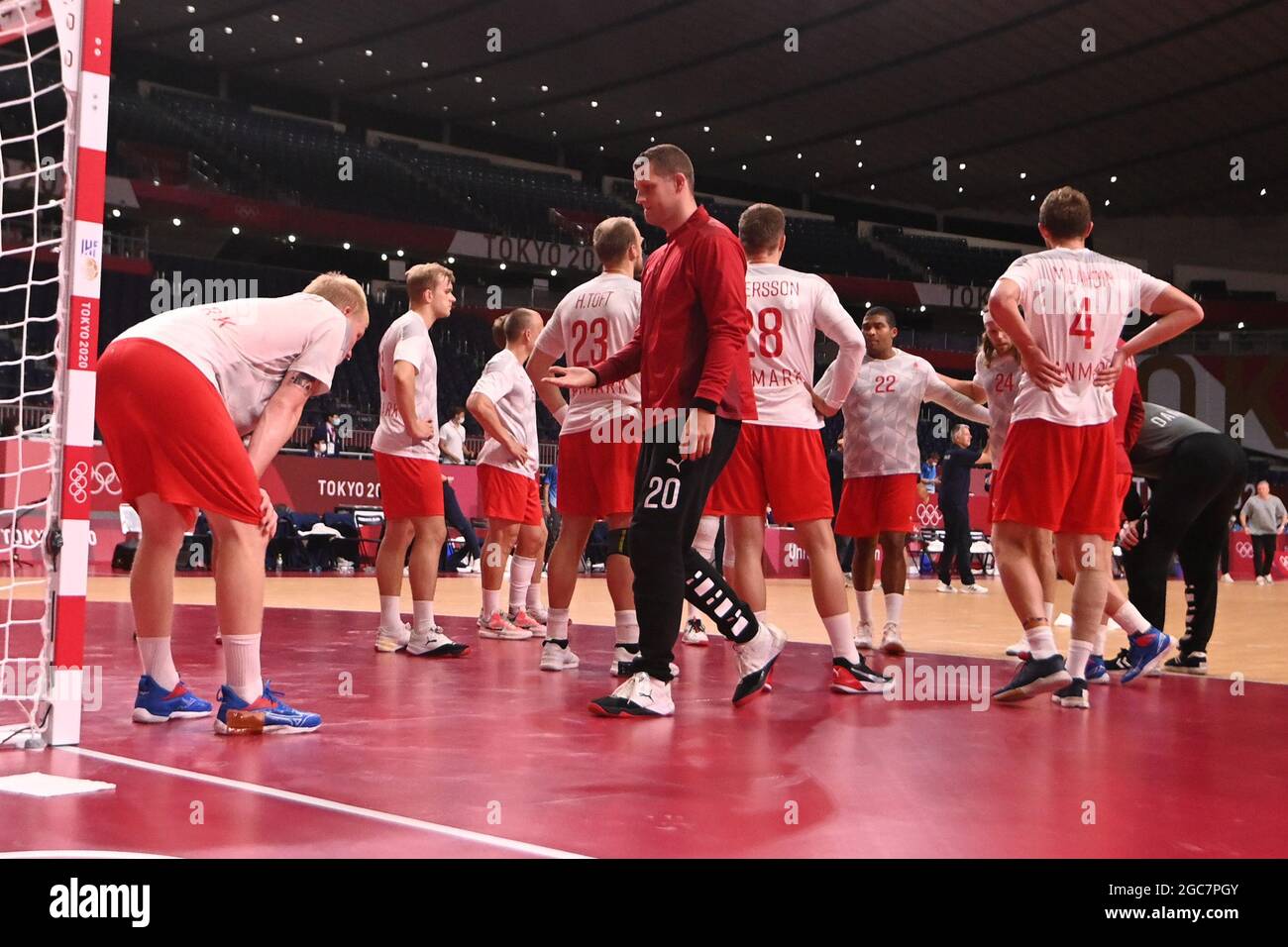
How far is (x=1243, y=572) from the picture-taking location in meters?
22.2

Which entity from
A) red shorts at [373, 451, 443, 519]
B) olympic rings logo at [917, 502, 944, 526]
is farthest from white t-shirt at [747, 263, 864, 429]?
olympic rings logo at [917, 502, 944, 526]

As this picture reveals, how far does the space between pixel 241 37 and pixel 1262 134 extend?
23.8 metres

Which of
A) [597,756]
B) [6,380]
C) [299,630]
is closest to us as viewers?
[597,756]

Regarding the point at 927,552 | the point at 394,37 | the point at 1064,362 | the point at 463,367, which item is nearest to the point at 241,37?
the point at 394,37

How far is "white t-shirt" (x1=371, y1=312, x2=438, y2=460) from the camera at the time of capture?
618 cm

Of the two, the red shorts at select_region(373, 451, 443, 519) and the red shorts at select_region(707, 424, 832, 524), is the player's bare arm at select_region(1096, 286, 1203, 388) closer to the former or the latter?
the red shorts at select_region(707, 424, 832, 524)

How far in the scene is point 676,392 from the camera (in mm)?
4199

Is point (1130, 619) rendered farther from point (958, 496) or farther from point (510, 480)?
point (958, 496)

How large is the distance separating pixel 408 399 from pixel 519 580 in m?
1.86

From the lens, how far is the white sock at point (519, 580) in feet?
24.8

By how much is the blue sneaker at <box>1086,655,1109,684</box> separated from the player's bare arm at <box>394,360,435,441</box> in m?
3.32

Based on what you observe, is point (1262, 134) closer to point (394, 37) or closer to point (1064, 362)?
point (394, 37)

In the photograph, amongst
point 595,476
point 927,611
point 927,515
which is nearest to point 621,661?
point 595,476

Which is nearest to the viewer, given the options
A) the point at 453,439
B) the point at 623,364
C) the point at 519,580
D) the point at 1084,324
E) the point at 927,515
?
the point at 623,364
